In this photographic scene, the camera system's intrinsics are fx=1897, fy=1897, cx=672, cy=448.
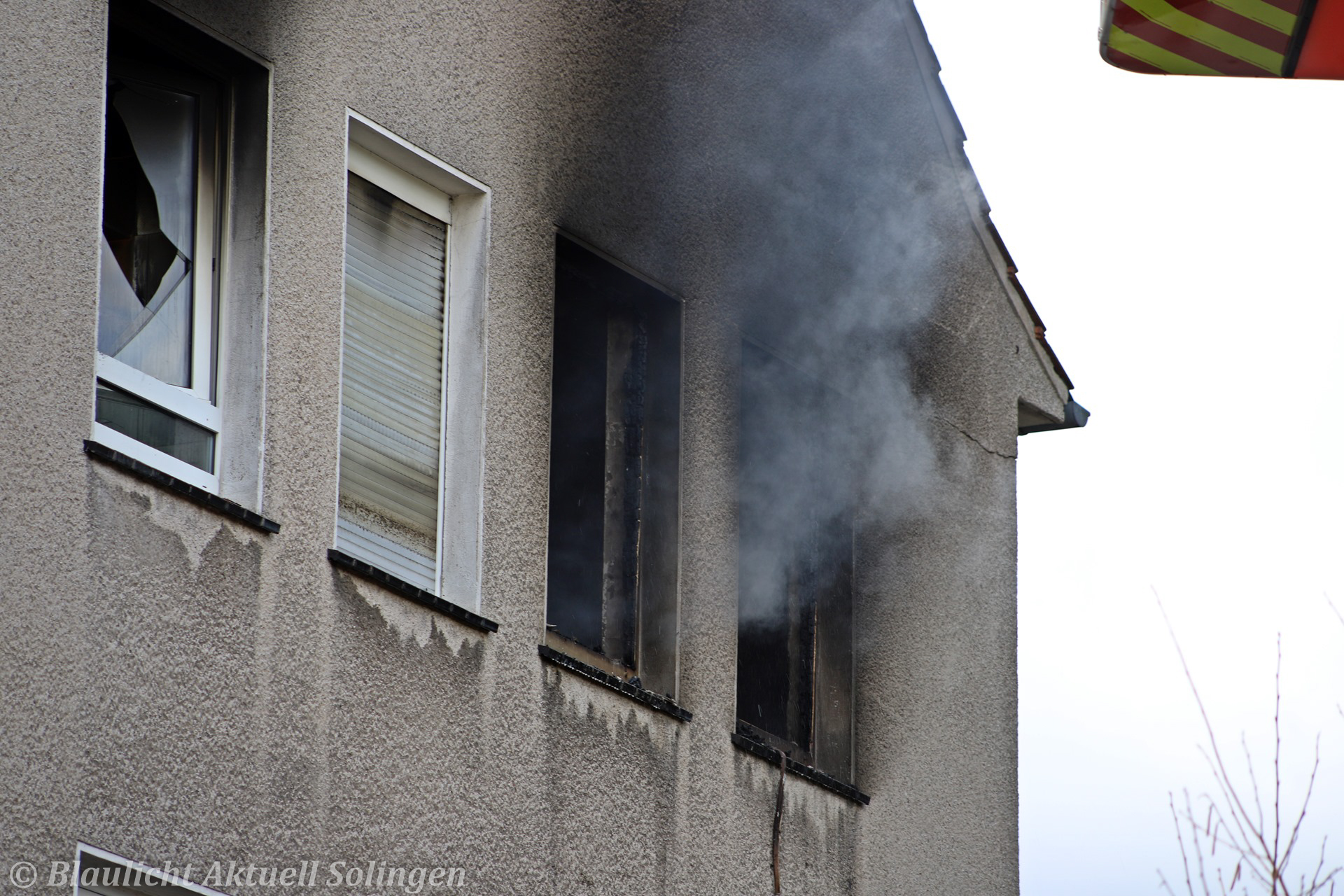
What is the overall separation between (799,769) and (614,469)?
4.73 feet

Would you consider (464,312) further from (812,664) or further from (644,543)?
(812,664)

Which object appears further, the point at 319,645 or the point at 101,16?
the point at 319,645

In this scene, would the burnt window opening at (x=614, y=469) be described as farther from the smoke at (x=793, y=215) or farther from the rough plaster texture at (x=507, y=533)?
the smoke at (x=793, y=215)

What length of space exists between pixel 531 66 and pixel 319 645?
236 centimetres

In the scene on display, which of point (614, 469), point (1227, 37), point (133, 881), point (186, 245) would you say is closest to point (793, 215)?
point (614, 469)

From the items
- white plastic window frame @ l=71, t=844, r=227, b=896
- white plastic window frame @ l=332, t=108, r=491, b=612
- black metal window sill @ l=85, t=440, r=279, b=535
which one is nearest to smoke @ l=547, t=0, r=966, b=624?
white plastic window frame @ l=332, t=108, r=491, b=612

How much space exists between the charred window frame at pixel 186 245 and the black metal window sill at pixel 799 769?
2.68 m

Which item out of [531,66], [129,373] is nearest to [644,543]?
[531,66]

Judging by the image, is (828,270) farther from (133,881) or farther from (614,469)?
(133,881)

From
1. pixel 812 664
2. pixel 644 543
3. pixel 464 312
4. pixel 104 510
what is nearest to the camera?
pixel 104 510

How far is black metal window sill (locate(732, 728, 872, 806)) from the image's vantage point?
7.33 metres

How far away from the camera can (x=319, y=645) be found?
536 cm

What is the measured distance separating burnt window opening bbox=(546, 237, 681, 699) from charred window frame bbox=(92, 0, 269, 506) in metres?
1.56

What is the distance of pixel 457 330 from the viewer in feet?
20.9
